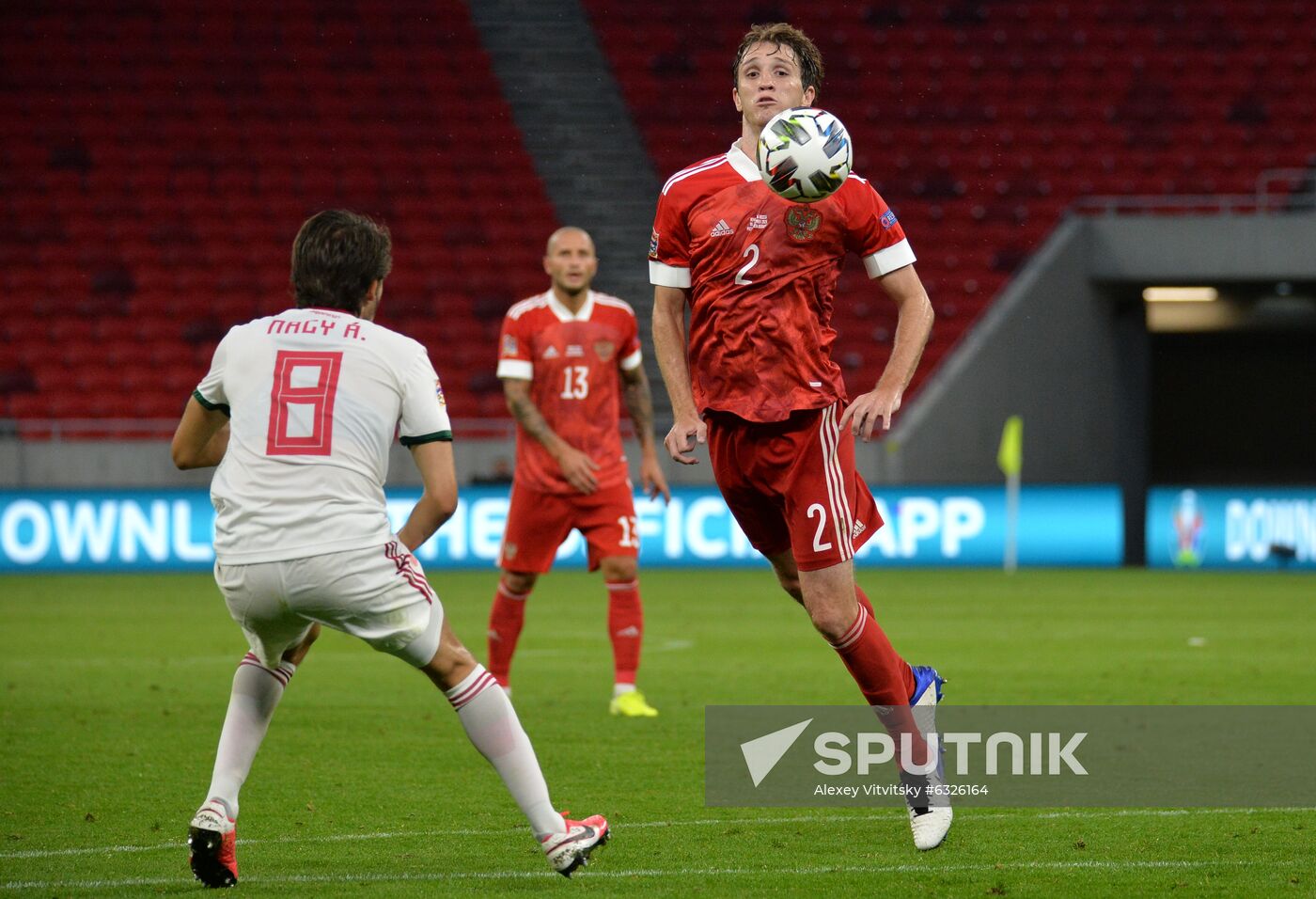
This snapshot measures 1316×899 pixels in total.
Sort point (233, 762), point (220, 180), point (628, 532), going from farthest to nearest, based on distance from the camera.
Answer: point (220, 180), point (628, 532), point (233, 762)

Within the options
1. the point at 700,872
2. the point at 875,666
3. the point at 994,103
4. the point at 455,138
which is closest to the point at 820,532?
the point at 875,666

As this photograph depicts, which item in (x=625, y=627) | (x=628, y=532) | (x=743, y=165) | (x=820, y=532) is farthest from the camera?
(x=628, y=532)

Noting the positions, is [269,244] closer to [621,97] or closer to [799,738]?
[621,97]

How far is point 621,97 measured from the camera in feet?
84.7

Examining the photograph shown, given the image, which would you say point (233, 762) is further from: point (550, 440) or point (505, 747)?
point (550, 440)

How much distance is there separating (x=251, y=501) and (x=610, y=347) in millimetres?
4517

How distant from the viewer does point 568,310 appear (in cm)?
883

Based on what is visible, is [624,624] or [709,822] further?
[624,624]

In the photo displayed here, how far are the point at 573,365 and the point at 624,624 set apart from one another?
1.26 m

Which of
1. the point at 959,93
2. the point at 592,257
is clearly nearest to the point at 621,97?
the point at 959,93

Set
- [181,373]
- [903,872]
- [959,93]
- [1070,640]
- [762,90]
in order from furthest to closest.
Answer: [959,93]
[181,373]
[1070,640]
[762,90]
[903,872]

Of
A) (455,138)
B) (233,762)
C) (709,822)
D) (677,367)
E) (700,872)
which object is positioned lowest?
(709,822)

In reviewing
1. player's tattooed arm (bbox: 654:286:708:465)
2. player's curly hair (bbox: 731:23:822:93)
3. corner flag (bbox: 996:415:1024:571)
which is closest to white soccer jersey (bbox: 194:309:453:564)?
player's tattooed arm (bbox: 654:286:708:465)

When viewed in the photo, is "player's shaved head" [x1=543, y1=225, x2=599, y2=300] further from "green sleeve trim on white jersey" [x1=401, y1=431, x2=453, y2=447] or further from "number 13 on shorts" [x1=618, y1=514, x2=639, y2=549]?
"green sleeve trim on white jersey" [x1=401, y1=431, x2=453, y2=447]
